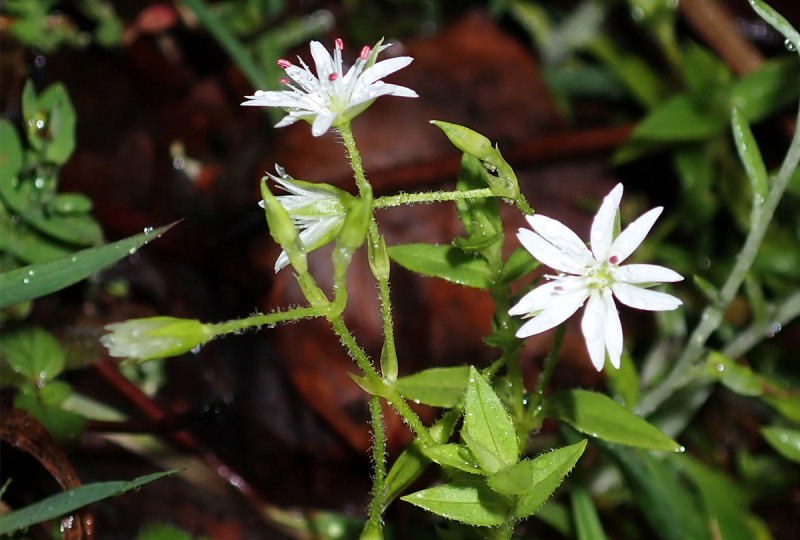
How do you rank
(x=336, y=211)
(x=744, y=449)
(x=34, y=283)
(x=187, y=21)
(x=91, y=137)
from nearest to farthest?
(x=336, y=211), (x=34, y=283), (x=744, y=449), (x=91, y=137), (x=187, y=21)


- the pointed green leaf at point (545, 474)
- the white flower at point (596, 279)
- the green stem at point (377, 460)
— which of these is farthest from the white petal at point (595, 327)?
the green stem at point (377, 460)

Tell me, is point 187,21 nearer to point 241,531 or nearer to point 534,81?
point 534,81

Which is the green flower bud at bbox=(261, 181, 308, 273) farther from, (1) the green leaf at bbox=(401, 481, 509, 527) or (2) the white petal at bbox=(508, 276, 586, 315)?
(1) the green leaf at bbox=(401, 481, 509, 527)

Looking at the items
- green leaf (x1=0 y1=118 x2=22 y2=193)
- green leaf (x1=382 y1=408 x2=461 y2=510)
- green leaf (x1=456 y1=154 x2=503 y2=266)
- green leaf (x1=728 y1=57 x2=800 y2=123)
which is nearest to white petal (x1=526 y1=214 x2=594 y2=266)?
green leaf (x1=456 y1=154 x2=503 y2=266)

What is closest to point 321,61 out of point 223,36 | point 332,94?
point 332,94

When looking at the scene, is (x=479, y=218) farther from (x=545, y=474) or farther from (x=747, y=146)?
(x=747, y=146)

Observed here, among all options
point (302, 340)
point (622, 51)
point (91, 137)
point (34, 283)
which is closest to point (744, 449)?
point (302, 340)
